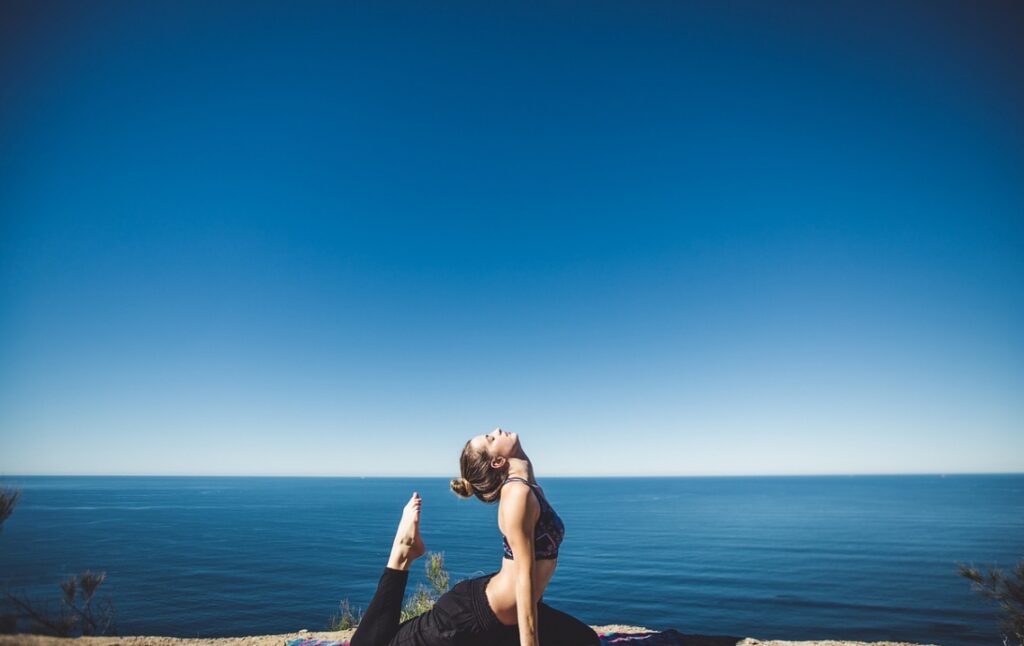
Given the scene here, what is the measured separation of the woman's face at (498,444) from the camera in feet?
12.0

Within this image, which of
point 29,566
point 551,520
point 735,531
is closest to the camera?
point 551,520

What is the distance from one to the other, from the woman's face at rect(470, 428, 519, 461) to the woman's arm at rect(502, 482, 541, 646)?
370 millimetres

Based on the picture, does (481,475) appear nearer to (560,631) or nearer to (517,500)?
(517,500)

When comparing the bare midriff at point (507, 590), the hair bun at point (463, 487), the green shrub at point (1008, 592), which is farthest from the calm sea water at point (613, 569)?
the green shrub at point (1008, 592)

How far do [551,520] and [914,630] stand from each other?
3064 cm

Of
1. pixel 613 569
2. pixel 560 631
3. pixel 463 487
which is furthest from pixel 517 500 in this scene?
pixel 613 569

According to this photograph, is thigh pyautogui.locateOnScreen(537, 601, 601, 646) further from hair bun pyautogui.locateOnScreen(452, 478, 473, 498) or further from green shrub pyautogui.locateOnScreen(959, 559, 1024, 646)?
green shrub pyautogui.locateOnScreen(959, 559, 1024, 646)

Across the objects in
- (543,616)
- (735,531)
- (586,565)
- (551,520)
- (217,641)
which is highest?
(551,520)

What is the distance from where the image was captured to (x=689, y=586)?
106 feet

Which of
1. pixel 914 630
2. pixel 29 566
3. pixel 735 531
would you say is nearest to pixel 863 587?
pixel 914 630

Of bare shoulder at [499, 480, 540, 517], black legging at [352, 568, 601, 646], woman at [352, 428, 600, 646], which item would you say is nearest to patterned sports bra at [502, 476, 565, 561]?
woman at [352, 428, 600, 646]

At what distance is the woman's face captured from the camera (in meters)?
3.64

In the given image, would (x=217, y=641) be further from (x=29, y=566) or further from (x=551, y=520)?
(x=29, y=566)

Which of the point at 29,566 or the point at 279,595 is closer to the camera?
the point at 279,595
